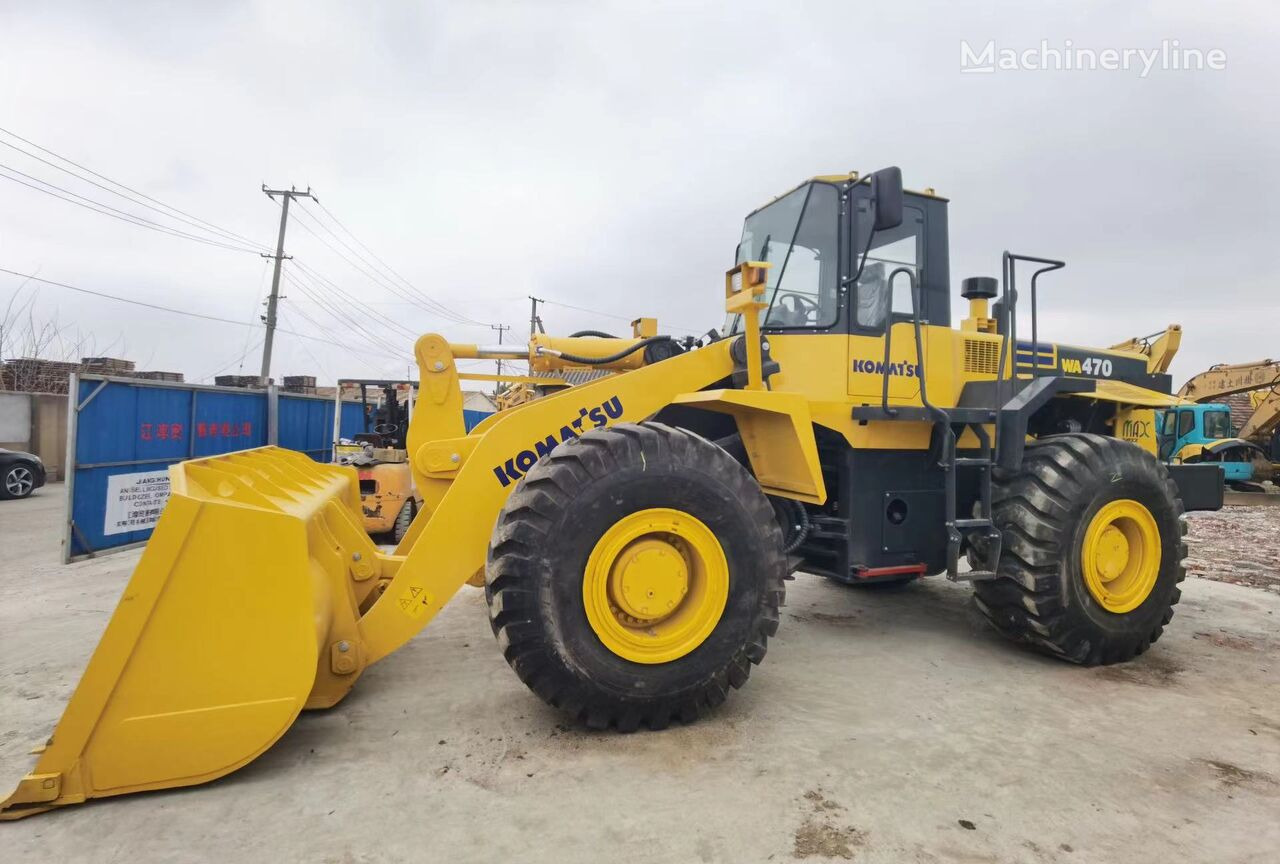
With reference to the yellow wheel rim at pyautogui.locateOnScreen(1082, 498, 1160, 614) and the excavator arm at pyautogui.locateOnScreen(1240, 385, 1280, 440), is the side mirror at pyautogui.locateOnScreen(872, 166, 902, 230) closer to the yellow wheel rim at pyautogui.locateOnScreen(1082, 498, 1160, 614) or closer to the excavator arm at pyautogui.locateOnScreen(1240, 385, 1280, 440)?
the yellow wheel rim at pyautogui.locateOnScreen(1082, 498, 1160, 614)

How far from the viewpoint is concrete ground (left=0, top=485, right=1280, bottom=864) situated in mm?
2389

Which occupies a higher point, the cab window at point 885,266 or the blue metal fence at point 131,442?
the cab window at point 885,266

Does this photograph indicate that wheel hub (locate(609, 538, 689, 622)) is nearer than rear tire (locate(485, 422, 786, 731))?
No

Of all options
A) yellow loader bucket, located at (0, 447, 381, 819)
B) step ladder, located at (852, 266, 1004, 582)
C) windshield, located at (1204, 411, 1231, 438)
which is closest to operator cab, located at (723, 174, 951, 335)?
step ladder, located at (852, 266, 1004, 582)

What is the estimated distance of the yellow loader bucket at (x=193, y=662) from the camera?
2492 millimetres

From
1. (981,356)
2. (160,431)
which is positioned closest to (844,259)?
(981,356)

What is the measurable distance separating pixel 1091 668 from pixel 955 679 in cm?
96

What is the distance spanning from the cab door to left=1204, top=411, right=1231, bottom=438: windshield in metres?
17.7

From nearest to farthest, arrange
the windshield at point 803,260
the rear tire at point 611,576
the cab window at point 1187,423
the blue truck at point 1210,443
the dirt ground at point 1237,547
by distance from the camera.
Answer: the rear tire at point 611,576
the windshield at point 803,260
the dirt ground at point 1237,547
the blue truck at point 1210,443
the cab window at point 1187,423

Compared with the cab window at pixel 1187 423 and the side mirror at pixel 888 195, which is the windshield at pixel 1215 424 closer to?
the cab window at pixel 1187 423

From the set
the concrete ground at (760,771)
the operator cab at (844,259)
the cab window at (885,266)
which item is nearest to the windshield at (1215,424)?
the concrete ground at (760,771)

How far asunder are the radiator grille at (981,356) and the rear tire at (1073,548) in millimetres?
599

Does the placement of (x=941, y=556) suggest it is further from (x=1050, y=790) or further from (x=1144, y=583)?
(x=1050, y=790)

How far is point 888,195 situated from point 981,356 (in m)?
1.75
